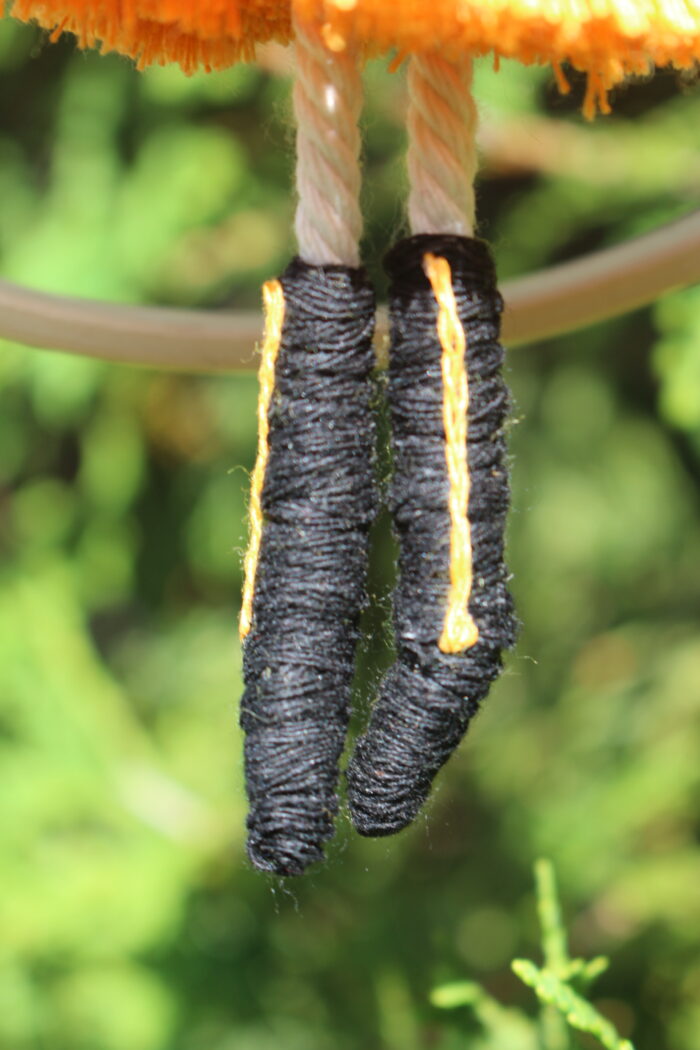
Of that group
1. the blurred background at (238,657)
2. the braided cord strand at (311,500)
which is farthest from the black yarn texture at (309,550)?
the blurred background at (238,657)

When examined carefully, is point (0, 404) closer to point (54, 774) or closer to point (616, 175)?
point (54, 774)

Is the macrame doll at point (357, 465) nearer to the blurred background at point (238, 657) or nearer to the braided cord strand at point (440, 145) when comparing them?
the braided cord strand at point (440, 145)

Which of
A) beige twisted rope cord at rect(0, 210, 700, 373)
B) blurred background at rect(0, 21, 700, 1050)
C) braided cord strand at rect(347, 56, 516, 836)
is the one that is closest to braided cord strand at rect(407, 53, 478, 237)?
braided cord strand at rect(347, 56, 516, 836)

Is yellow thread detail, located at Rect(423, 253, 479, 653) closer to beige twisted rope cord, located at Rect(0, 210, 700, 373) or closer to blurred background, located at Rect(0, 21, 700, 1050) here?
beige twisted rope cord, located at Rect(0, 210, 700, 373)

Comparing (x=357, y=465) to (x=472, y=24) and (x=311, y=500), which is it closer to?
(x=311, y=500)

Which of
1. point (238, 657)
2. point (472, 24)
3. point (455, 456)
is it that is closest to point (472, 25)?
point (472, 24)

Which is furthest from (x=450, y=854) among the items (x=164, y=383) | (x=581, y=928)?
(x=164, y=383)
